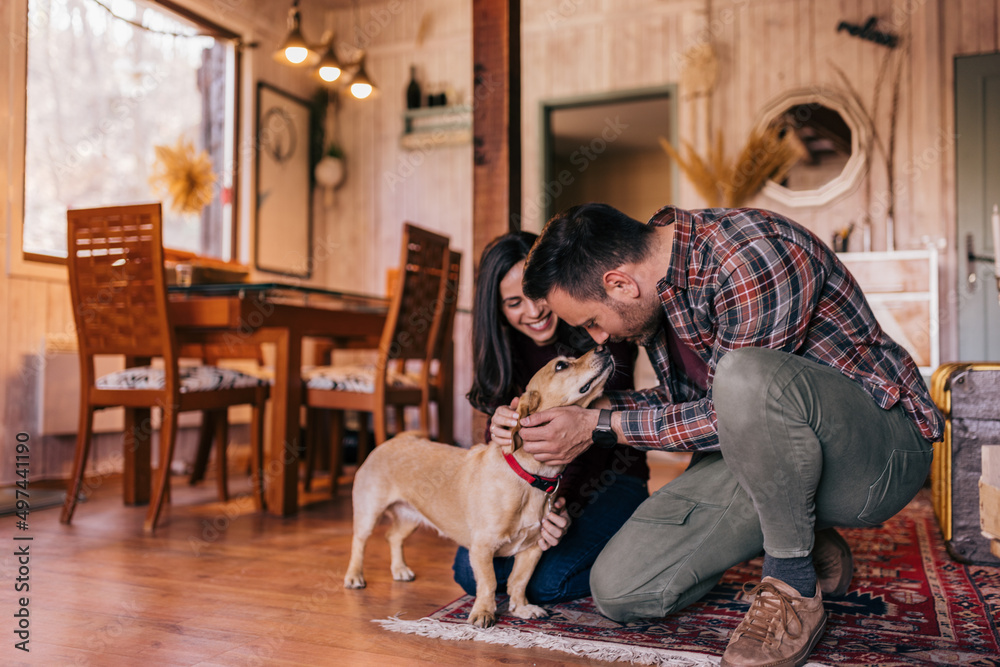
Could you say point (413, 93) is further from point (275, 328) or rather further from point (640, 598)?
point (640, 598)

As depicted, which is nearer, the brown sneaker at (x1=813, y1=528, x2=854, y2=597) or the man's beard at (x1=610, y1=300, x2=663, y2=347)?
the man's beard at (x1=610, y1=300, x2=663, y2=347)

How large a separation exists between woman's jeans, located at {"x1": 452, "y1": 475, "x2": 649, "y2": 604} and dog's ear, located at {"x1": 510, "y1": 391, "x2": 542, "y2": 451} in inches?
16.1

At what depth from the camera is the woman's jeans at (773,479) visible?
139cm

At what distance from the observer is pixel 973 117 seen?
4.43m

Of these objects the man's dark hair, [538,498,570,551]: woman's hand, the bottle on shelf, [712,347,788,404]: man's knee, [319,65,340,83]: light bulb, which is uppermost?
the bottle on shelf

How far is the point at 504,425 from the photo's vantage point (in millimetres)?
1677

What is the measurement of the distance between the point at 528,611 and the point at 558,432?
0.48 metres

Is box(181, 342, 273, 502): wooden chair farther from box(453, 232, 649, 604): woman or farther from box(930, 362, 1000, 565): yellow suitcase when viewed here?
box(930, 362, 1000, 565): yellow suitcase

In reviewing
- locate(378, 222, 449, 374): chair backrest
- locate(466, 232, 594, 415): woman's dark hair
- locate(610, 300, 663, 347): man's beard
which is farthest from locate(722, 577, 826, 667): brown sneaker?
locate(378, 222, 449, 374): chair backrest

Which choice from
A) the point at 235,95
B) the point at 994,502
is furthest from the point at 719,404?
the point at 235,95

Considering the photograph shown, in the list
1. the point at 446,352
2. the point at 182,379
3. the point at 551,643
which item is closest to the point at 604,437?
the point at 551,643

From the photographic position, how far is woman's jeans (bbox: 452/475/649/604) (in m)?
1.87

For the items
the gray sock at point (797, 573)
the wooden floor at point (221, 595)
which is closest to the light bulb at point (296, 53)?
the wooden floor at point (221, 595)

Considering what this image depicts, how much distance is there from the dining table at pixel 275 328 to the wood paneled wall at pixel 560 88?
115cm
